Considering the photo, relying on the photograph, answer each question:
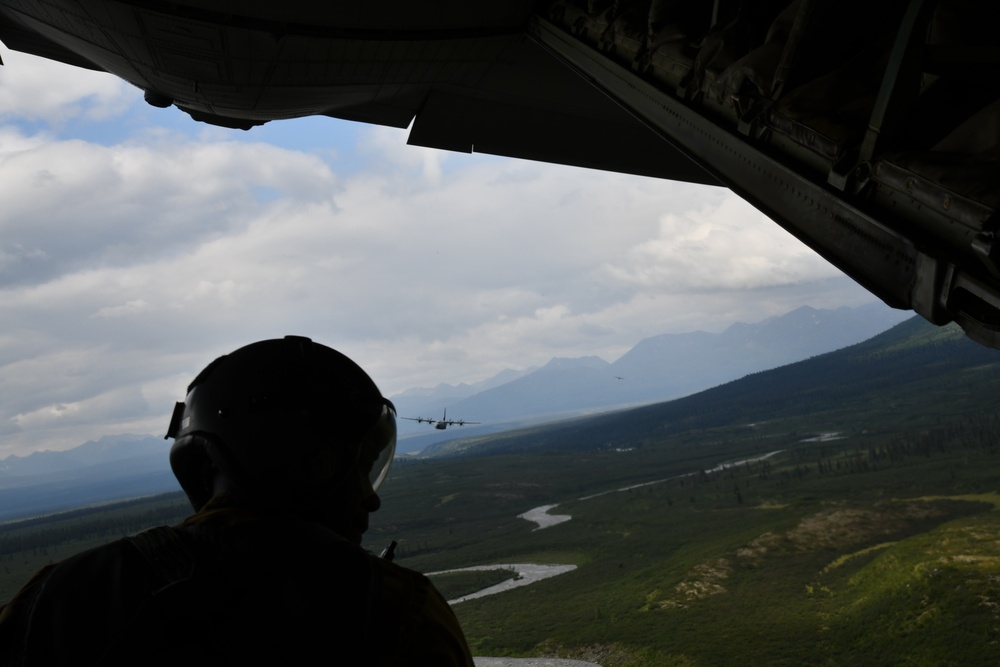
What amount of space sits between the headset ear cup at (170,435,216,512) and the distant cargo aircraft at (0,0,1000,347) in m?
2.76

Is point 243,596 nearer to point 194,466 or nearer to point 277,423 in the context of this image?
point 277,423

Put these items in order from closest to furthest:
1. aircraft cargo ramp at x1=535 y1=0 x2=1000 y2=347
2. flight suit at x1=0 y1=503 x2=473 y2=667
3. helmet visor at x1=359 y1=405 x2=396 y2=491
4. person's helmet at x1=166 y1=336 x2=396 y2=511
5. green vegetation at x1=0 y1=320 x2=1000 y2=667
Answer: flight suit at x1=0 y1=503 x2=473 y2=667 → person's helmet at x1=166 y1=336 x2=396 y2=511 → helmet visor at x1=359 y1=405 x2=396 y2=491 → aircraft cargo ramp at x1=535 y1=0 x2=1000 y2=347 → green vegetation at x1=0 y1=320 x2=1000 y2=667

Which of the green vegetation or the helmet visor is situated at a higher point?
the helmet visor

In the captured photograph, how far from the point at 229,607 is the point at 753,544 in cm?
7620

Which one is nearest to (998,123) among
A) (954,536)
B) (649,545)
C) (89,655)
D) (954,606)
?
(89,655)

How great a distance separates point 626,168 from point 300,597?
35.2 ft

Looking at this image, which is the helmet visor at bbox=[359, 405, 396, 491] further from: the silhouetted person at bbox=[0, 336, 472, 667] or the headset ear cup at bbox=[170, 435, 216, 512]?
the headset ear cup at bbox=[170, 435, 216, 512]

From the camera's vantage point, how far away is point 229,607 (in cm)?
161

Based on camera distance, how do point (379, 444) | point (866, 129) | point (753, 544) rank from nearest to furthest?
1. point (379, 444)
2. point (866, 129)
3. point (753, 544)

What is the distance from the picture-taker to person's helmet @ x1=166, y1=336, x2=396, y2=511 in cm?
216

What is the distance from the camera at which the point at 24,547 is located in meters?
120

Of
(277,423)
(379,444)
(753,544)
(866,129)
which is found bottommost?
(753,544)

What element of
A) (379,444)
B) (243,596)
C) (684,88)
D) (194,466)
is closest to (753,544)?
(684,88)

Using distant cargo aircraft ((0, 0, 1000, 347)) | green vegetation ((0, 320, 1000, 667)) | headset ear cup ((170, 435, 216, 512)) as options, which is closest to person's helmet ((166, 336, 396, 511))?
headset ear cup ((170, 435, 216, 512))
